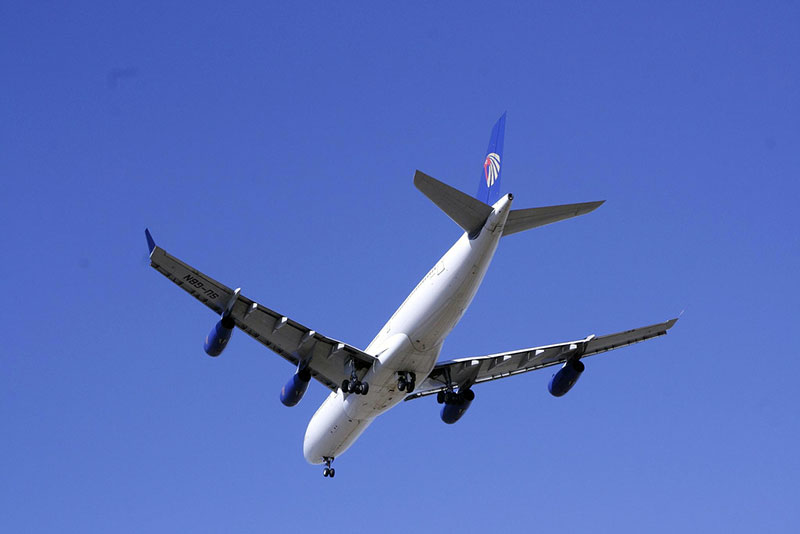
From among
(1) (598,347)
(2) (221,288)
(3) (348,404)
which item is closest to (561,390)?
(1) (598,347)

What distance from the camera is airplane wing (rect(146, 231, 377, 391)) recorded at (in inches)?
1230

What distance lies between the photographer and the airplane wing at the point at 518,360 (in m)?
37.3

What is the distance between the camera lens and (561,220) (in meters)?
29.0

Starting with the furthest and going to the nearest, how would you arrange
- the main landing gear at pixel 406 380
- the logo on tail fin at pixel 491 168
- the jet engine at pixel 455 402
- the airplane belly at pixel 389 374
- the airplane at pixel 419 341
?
1. the jet engine at pixel 455 402
2. the main landing gear at pixel 406 380
3. the logo on tail fin at pixel 491 168
4. the airplane belly at pixel 389 374
5. the airplane at pixel 419 341

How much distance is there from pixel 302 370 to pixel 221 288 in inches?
192

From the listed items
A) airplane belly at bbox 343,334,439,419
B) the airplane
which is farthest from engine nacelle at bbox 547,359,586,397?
airplane belly at bbox 343,334,439,419

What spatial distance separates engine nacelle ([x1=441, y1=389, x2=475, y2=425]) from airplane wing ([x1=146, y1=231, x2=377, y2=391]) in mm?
4599

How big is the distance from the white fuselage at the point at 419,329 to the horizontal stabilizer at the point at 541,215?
54 cm

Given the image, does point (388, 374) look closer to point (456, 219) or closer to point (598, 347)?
point (456, 219)

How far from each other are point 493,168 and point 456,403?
10368 millimetres

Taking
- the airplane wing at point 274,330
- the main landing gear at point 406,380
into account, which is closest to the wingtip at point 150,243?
the airplane wing at point 274,330

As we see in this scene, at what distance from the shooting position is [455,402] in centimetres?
3809

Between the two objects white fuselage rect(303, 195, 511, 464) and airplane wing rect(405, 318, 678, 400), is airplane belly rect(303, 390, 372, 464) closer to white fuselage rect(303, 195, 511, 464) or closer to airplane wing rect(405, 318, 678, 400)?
white fuselage rect(303, 195, 511, 464)

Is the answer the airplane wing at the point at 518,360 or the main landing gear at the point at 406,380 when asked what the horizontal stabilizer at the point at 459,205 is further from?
the airplane wing at the point at 518,360
